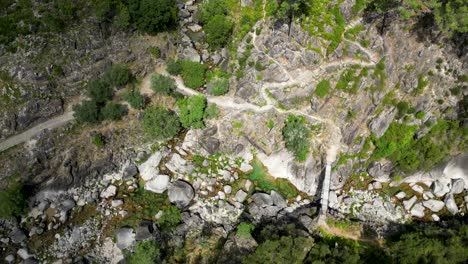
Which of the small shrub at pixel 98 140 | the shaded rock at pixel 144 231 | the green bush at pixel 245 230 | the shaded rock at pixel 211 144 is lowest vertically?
the shaded rock at pixel 144 231

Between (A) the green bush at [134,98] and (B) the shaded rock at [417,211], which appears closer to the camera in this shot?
(B) the shaded rock at [417,211]

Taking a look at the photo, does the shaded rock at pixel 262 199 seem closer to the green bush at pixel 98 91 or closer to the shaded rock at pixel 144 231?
the shaded rock at pixel 144 231

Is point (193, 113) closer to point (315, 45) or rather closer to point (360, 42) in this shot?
point (315, 45)

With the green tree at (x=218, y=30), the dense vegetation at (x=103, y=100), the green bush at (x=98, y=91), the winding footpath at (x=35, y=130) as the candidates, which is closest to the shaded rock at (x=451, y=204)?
the green tree at (x=218, y=30)

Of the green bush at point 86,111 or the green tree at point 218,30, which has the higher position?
the green tree at point 218,30

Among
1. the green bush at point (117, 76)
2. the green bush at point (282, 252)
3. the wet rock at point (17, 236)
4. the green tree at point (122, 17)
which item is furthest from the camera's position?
the green tree at point (122, 17)
